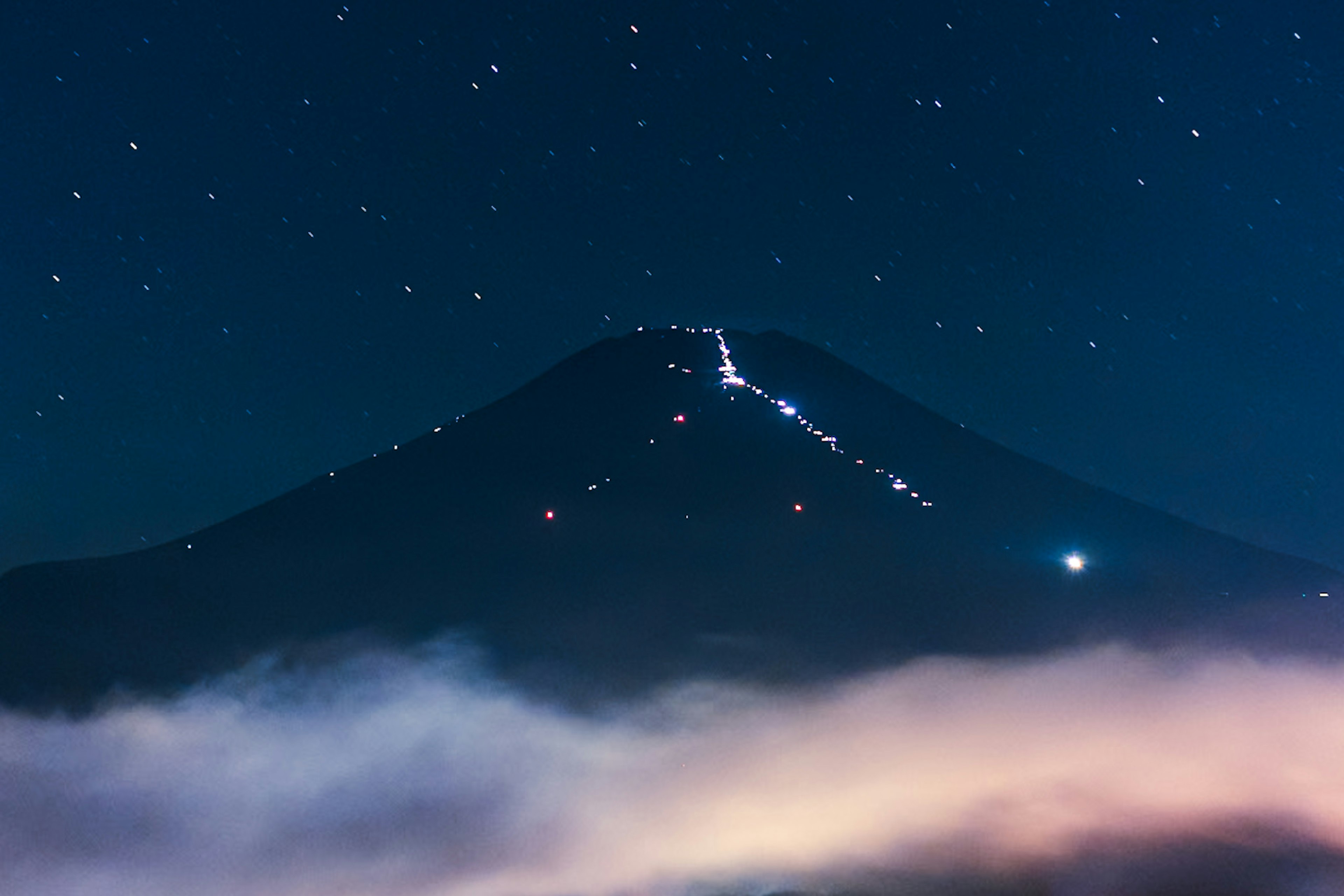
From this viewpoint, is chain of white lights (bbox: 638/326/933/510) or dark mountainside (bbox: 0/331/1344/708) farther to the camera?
chain of white lights (bbox: 638/326/933/510)

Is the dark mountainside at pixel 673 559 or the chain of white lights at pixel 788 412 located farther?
the chain of white lights at pixel 788 412

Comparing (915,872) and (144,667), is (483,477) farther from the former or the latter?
(915,872)

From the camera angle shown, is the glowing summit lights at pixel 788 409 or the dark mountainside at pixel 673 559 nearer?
the dark mountainside at pixel 673 559

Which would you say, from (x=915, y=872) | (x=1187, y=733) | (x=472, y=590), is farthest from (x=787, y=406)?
(x=915, y=872)

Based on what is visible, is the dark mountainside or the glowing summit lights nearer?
the dark mountainside

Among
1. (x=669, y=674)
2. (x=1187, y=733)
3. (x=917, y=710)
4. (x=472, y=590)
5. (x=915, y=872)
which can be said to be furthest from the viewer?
(x=472, y=590)

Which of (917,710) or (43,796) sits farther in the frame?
(917,710)

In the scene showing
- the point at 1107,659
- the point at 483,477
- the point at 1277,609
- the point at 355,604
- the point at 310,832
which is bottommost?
the point at 310,832

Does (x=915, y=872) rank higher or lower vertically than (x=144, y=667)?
lower
